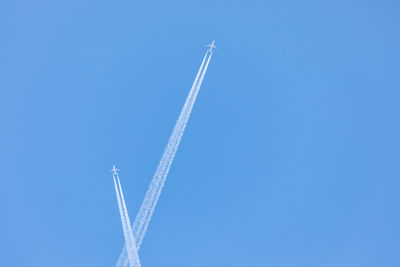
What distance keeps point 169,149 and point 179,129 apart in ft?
8.41

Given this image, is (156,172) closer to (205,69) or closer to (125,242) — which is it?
(125,242)

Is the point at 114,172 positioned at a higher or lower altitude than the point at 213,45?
lower

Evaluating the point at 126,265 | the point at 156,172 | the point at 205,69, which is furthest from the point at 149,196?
the point at 205,69

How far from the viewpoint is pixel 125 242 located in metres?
53.8

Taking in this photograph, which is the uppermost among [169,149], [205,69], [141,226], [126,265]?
[205,69]

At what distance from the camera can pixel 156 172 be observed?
54406 mm

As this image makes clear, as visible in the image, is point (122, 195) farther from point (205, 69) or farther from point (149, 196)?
point (205, 69)

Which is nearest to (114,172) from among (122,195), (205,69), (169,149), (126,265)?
(122,195)

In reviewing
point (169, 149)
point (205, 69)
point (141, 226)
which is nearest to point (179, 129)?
point (169, 149)

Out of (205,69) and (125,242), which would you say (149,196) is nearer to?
(125,242)

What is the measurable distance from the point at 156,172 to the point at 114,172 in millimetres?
4819

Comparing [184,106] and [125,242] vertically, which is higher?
[184,106]

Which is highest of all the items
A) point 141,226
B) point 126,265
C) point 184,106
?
point 184,106

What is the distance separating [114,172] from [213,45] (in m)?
18.4
